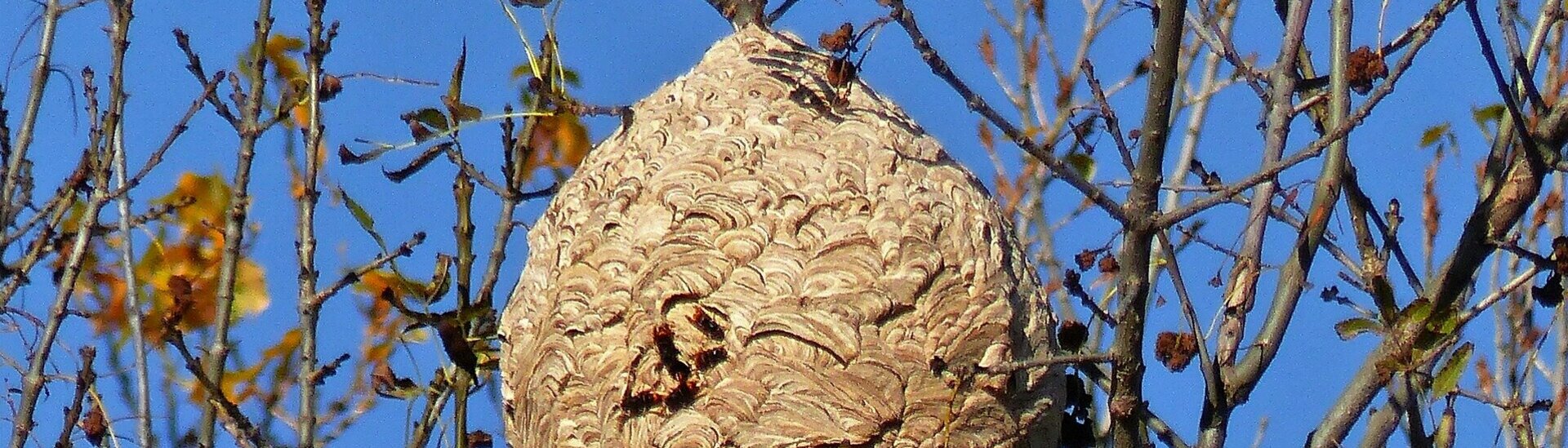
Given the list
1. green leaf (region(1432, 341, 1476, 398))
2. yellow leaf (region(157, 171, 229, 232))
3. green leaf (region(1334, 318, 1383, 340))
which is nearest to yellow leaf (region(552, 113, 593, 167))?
yellow leaf (region(157, 171, 229, 232))

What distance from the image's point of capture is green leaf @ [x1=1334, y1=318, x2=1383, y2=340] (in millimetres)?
1831

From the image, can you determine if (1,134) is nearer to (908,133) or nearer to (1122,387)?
(908,133)

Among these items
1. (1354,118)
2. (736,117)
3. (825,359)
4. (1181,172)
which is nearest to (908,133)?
(736,117)

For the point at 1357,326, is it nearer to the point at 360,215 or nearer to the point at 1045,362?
the point at 1045,362

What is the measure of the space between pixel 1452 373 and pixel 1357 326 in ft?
0.36

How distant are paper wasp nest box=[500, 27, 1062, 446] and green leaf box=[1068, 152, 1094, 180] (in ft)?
0.72

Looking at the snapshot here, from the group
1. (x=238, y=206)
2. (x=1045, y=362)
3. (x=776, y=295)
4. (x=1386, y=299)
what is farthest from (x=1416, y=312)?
Answer: (x=238, y=206)

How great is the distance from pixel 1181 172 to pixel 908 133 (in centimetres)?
159

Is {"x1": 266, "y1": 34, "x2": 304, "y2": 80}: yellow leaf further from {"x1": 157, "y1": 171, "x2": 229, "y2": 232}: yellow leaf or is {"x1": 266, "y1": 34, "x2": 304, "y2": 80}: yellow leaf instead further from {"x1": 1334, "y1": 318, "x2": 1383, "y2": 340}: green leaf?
{"x1": 1334, "y1": 318, "x2": 1383, "y2": 340}: green leaf

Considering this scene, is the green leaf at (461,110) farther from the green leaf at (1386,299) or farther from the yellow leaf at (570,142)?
the green leaf at (1386,299)

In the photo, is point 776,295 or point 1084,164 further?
point 1084,164

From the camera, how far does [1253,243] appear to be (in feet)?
7.06

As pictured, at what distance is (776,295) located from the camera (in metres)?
1.93

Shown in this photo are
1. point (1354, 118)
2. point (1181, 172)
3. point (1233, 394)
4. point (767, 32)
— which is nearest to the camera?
point (1354, 118)
